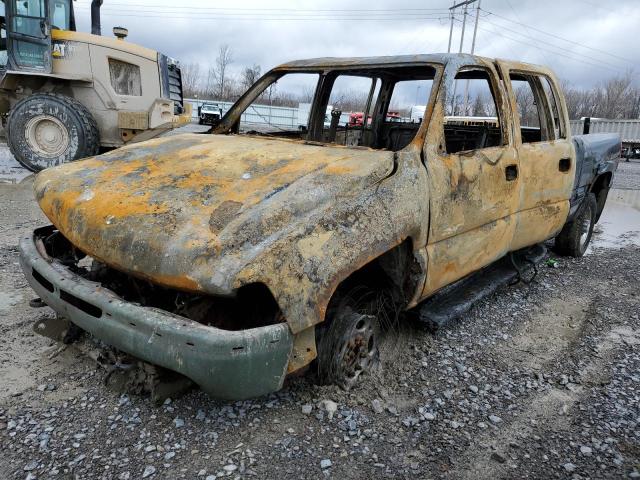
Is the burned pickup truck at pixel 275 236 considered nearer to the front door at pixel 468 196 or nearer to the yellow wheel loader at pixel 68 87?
the front door at pixel 468 196

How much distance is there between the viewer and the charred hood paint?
2189 millimetres

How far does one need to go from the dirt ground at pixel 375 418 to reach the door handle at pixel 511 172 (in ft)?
3.71

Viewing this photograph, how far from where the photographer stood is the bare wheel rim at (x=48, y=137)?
325 inches

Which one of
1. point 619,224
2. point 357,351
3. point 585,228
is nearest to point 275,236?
point 357,351

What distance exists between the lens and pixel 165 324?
2.11 metres

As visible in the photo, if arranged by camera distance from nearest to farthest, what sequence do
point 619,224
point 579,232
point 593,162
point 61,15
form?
point 593,162 → point 579,232 → point 619,224 → point 61,15

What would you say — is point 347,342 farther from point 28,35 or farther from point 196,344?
point 28,35

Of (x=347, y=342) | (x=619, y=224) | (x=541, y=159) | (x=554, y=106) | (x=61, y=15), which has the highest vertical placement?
(x=61, y=15)

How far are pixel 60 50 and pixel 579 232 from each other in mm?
8393

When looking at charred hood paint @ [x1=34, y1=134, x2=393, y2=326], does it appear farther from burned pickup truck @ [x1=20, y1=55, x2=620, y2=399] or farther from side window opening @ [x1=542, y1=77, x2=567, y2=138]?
side window opening @ [x1=542, y1=77, x2=567, y2=138]

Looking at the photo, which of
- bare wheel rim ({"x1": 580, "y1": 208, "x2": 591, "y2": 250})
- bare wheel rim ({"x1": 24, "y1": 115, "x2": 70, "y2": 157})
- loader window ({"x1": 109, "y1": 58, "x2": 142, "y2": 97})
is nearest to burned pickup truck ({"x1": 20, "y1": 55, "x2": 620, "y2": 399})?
bare wheel rim ({"x1": 580, "y1": 208, "x2": 591, "y2": 250})

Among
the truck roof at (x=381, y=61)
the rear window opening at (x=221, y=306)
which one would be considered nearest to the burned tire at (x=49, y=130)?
the truck roof at (x=381, y=61)

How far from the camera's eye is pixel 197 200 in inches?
99.3

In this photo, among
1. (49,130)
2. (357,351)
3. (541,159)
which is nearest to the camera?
(357,351)
